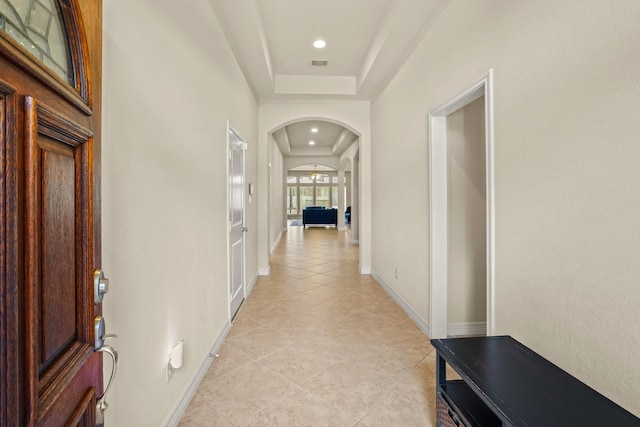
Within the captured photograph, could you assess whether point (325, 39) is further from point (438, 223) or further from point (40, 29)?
point (40, 29)

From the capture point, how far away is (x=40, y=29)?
2.09ft

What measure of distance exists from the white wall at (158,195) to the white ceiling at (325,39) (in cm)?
44

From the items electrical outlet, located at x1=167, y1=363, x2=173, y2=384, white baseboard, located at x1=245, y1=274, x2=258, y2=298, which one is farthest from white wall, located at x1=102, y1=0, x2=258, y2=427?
white baseboard, located at x1=245, y1=274, x2=258, y2=298

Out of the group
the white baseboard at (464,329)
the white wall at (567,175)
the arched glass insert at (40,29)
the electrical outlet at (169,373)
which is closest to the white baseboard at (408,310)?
the white baseboard at (464,329)

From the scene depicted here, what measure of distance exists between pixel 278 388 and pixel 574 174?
2.09m

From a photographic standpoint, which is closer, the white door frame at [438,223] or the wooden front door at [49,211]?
the wooden front door at [49,211]

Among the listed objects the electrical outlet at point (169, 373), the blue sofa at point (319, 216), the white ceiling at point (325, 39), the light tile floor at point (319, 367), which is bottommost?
the light tile floor at point (319, 367)

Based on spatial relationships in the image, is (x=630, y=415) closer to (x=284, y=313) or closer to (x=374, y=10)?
(x=284, y=313)

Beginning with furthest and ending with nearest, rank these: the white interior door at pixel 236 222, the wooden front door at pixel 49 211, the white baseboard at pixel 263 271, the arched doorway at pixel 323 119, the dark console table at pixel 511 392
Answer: the white baseboard at pixel 263 271
the arched doorway at pixel 323 119
the white interior door at pixel 236 222
the dark console table at pixel 511 392
the wooden front door at pixel 49 211

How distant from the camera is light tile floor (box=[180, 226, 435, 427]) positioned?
6.17 ft

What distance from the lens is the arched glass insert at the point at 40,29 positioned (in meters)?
0.56

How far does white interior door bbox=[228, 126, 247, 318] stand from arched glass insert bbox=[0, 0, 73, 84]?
2.46 metres

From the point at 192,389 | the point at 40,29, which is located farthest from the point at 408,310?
the point at 40,29

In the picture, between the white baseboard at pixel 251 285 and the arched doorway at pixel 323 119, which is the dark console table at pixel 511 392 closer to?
the white baseboard at pixel 251 285
